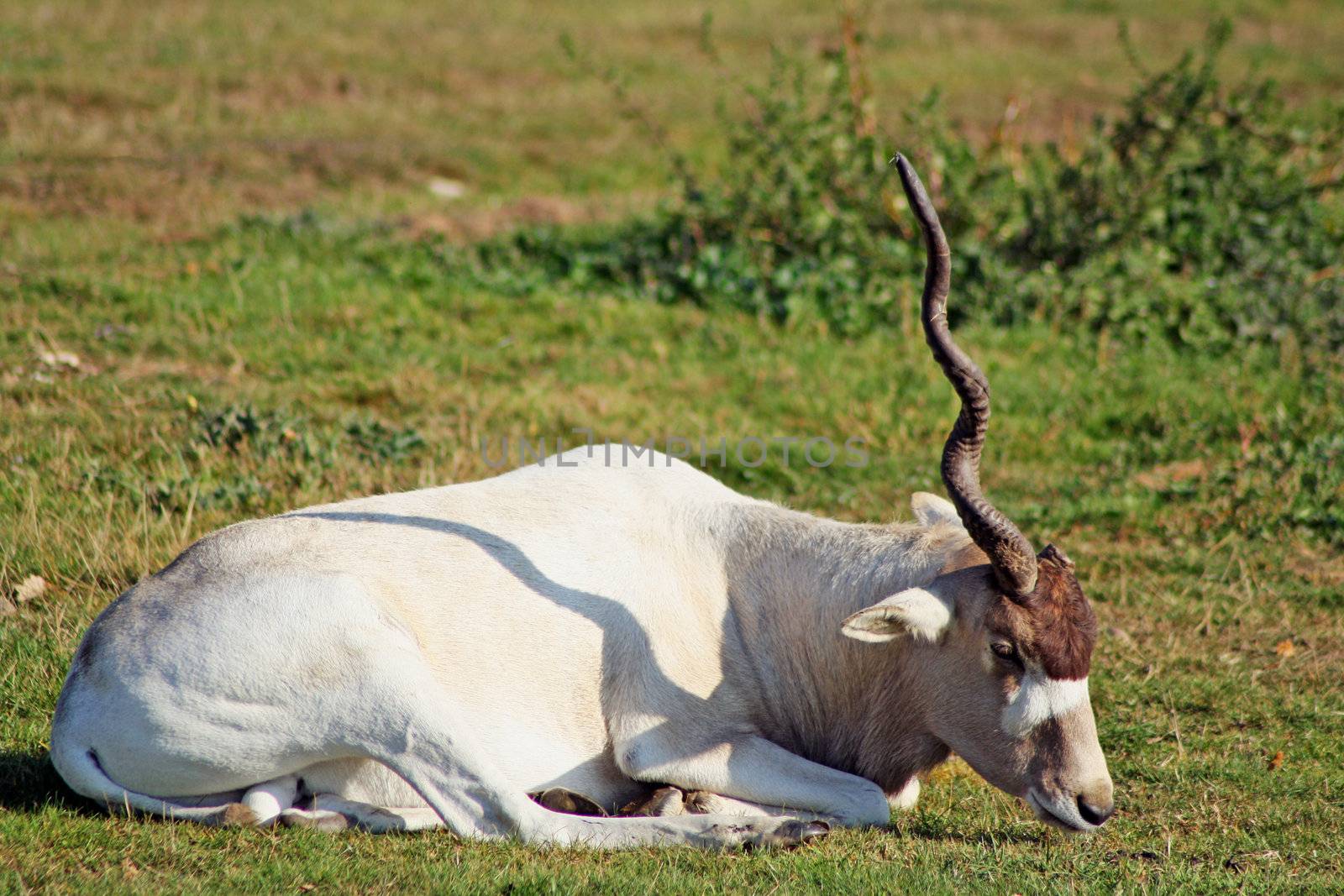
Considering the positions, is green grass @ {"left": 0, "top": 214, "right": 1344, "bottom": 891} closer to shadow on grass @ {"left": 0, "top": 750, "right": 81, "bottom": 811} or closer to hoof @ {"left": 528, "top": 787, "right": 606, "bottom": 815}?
shadow on grass @ {"left": 0, "top": 750, "right": 81, "bottom": 811}

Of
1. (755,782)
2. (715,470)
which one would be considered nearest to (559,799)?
(755,782)

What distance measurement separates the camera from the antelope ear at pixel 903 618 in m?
4.96

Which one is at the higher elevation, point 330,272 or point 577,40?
point 577,40

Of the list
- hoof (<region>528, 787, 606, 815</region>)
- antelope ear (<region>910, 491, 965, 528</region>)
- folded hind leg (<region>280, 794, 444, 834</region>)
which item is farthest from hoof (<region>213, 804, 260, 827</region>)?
antelope ear (<region>910, 491, 965, 528</region>)

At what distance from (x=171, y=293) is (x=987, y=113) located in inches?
467

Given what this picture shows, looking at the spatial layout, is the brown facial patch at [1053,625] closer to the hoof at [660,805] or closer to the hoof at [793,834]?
the hoof at [793,834]

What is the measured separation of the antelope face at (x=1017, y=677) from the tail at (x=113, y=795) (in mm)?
2233

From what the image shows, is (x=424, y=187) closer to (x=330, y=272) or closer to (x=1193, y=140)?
(x=330, y=272)

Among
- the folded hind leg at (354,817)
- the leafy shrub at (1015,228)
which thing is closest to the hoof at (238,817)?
the folded hind leg at (354,817)

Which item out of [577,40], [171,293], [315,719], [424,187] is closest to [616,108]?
[577,40]

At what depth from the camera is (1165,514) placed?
26.9ft

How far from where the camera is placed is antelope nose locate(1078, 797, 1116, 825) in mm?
4824

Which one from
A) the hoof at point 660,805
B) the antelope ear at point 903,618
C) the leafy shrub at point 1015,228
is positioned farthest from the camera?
the leafy shrub at point 1015,228

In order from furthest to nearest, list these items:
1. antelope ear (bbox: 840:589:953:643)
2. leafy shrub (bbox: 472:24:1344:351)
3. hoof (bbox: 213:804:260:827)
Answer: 1. leafy shrub (bbox: 472:24:1344:351)
2. antelope ear (bbox: 840:589:953:643)
3. hoof (bbox: 213:804:260:827)
